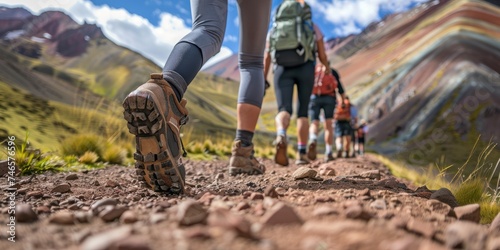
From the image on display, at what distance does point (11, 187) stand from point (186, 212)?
1.52 metres

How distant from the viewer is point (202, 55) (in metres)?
1.94

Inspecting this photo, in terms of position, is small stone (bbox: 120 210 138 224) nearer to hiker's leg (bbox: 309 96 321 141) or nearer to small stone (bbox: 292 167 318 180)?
small stone (bbox: 292 167 318 180)

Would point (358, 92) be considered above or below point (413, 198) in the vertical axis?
above

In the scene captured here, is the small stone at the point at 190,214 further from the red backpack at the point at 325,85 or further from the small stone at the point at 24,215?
the red backpack at the point at 325,85

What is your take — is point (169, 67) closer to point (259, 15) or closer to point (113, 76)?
point (259, 15)

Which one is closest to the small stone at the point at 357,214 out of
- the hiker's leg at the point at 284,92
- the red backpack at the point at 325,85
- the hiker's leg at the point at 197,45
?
the hiker's leg at the point at 197,45

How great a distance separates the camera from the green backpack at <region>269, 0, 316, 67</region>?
440 cm

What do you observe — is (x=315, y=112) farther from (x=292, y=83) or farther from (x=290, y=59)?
(x=290, y=59)

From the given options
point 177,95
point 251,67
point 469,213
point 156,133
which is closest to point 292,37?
point 251,67

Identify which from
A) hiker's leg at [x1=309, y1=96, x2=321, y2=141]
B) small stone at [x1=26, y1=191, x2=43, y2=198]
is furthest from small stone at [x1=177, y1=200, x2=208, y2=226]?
hiker's leg at [x1=309, y1=96, x2=321, y2=141]

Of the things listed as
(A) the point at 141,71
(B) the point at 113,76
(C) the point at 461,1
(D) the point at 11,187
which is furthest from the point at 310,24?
(B) the point at 113,76

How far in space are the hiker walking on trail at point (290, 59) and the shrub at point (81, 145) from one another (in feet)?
6.93

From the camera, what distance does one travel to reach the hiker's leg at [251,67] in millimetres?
2473

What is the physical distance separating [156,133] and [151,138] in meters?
0.03
